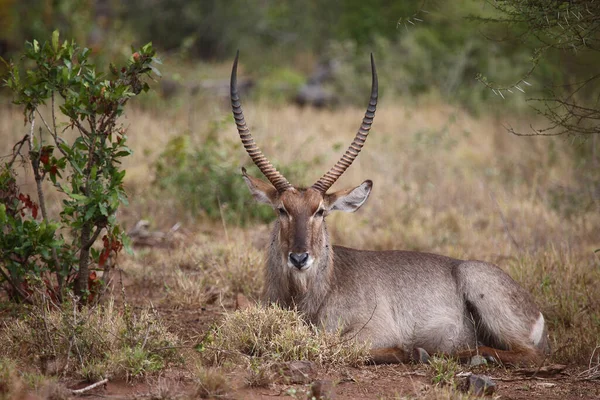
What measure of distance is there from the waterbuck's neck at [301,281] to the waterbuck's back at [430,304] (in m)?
0.09

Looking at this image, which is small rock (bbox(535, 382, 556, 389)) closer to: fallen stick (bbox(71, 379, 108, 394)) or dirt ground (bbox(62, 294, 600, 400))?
dirt ground (bbox(62, 294, 600, 400))

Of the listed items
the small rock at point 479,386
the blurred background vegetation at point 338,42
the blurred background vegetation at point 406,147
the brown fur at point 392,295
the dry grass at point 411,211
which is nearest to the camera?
the small rock at point 479,386

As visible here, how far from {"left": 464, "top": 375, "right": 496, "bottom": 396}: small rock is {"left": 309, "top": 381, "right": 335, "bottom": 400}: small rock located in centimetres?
89

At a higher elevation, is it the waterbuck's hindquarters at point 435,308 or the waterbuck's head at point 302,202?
the waterbuck's head at point 302,202

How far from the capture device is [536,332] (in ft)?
20.7

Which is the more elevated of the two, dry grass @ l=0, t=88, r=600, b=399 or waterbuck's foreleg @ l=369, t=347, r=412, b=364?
dry grass @ l=0, t=88, r=600, b=399

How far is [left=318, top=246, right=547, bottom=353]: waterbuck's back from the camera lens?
6.23m

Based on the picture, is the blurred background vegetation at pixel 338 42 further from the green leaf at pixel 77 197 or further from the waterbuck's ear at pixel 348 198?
the green leaf at pixel 77 197

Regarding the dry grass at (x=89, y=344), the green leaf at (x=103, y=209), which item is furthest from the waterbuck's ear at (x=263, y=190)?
the dry grass at (x=89, y=344)

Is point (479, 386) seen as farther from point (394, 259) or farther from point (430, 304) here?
point (394, 259)

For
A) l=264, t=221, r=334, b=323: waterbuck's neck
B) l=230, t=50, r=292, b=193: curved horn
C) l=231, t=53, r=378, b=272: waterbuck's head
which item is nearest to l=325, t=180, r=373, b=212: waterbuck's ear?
l=231, t=53, r=378, b=272: waterbuck's head

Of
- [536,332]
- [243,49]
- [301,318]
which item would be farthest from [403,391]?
[243,49]

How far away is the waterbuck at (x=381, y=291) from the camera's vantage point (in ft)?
20.0

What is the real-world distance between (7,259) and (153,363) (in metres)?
1.93
